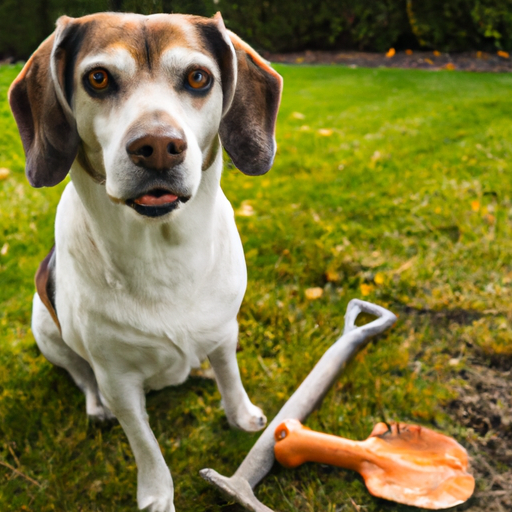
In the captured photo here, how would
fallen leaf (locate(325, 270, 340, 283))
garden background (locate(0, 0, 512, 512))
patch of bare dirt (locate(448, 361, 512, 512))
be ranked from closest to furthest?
patch of bare dirt (locate(448, 361, 512, 512)) → garden background (locate(0, 0, 512, 512)) → fallen leaf (locate(325, 270, 340, 283))

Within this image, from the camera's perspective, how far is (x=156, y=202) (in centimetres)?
147

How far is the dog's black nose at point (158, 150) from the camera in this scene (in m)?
1.31

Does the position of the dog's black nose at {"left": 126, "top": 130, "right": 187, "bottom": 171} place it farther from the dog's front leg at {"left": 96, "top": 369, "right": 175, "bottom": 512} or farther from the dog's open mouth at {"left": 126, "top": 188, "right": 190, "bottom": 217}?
the dog's front leg at {"left": 96, "top": 369, "right": 175, "bottom": 512}

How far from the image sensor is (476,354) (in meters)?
2.73

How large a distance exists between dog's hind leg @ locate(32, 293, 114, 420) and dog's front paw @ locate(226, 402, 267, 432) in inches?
23.2

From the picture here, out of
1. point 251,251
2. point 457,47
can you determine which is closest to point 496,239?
point 251,251

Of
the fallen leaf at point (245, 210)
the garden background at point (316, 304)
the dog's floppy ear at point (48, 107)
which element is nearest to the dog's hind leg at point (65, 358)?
the garden background at point (316, 304)

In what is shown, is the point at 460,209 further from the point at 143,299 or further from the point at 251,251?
the point at 143,299

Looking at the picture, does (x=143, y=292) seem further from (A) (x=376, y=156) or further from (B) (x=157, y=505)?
(A) (x=376, y=156)

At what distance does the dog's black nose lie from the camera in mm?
1308

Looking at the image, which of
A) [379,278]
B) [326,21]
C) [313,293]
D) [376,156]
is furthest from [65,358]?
[326,21]

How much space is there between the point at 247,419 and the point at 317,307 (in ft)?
2.95

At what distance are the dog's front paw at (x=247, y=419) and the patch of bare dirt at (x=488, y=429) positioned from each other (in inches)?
35.5

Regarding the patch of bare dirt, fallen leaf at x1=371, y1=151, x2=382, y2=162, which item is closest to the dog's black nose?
the patch of bare dirt
